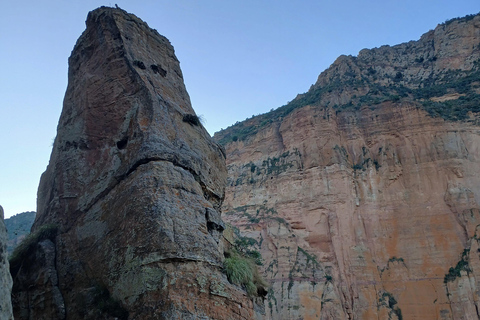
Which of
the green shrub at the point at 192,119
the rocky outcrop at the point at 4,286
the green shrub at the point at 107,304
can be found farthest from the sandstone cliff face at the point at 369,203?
the rocky outcrop at the point at 4,286

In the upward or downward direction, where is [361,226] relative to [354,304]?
upward

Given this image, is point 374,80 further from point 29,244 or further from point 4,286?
point 4,286

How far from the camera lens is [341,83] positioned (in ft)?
196

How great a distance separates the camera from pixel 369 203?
147ft

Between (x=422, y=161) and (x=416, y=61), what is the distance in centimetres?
2435

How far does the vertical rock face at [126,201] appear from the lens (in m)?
8.47

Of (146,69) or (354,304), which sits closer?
(146,69)

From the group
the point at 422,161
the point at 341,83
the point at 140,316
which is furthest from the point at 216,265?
→ the point at 341,83

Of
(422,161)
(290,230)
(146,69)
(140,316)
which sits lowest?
(140,316)

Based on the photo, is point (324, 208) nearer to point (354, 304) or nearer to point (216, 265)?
point (354, 304)

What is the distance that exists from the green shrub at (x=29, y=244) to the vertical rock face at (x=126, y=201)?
0.24ft

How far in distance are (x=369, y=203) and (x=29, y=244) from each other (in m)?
38.4

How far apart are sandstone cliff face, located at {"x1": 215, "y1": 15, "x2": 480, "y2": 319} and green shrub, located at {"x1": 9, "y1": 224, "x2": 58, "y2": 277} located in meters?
30.0

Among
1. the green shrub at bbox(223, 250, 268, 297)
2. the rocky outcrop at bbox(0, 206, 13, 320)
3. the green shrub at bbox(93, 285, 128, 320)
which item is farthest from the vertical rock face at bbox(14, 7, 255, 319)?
the rocky outcrop at bbox(0, 206, 13, 320)
